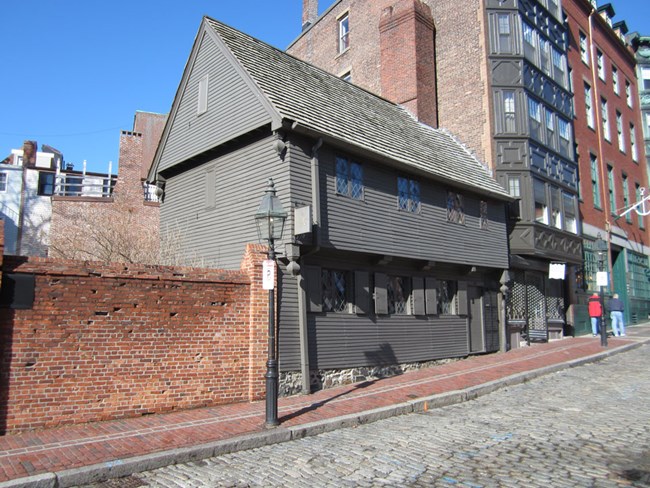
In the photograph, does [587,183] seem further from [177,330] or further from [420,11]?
[177,330]

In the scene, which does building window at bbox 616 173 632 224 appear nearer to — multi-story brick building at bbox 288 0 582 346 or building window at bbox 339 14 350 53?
multi-story brick building at bbox 288 0 582 346

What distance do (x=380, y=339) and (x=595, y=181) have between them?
18.2m

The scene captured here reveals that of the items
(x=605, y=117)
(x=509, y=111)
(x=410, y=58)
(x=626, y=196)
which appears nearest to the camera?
(x=509, y=111)

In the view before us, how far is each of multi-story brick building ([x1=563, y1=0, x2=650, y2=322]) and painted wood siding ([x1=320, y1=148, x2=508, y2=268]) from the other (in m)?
9.64

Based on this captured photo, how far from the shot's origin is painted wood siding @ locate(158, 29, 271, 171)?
41.6 feet

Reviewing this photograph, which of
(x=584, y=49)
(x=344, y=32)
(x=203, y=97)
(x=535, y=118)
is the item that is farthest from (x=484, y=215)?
(x=584, y=49)

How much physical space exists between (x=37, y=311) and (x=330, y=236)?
19.6 ft

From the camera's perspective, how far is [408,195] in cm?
1455

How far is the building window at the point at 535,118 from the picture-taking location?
65.5 feet

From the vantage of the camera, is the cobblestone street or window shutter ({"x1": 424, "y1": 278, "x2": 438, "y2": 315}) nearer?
the cobblestone street

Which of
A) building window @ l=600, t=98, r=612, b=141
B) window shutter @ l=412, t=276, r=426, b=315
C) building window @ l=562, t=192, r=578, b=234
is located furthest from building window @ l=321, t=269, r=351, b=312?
building window @ l=600, t=98, r=612, b=141

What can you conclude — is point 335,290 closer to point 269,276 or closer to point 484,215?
point 269,276

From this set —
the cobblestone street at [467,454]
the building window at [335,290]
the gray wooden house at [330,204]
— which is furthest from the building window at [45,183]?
the cobblestone street at [467,454]

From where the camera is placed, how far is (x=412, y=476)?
6.07 metres
